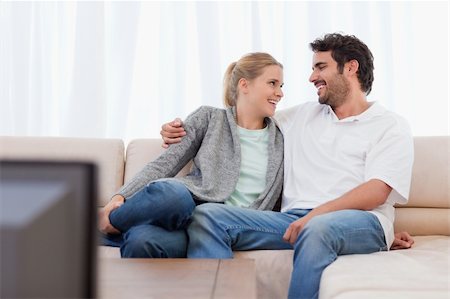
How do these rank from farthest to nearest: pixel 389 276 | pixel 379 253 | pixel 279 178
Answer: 1. pixel 279 178
2. pixel 379 253
3. pixel 389 276

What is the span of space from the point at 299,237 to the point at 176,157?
1.90 feet

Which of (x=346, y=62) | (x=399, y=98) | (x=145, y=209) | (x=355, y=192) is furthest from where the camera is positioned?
(x=399, y=98)

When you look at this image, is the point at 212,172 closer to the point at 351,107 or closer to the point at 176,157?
the point at 176,157

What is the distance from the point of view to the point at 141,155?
2289 mm

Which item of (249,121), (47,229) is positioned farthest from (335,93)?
(47,229)

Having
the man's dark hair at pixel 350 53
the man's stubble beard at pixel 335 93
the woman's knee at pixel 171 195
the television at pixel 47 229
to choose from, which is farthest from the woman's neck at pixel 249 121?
the television at pixel 47 229

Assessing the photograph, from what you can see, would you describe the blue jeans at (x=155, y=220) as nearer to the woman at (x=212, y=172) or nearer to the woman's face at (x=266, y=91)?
the woman at (x=212, y=172)

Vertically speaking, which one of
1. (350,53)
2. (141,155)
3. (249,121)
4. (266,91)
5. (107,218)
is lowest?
(107,218)

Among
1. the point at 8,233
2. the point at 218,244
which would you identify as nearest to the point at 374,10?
the point at 218,244

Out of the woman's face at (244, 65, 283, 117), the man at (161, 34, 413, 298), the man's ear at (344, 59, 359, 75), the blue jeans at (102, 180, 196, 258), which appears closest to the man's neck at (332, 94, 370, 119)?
the man at (161, 34, 413, 298)

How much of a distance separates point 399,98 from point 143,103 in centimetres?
115

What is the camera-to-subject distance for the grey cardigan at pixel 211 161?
2.01 metres

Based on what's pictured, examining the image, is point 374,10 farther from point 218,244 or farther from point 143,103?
point 218,244

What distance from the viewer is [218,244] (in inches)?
69.4
